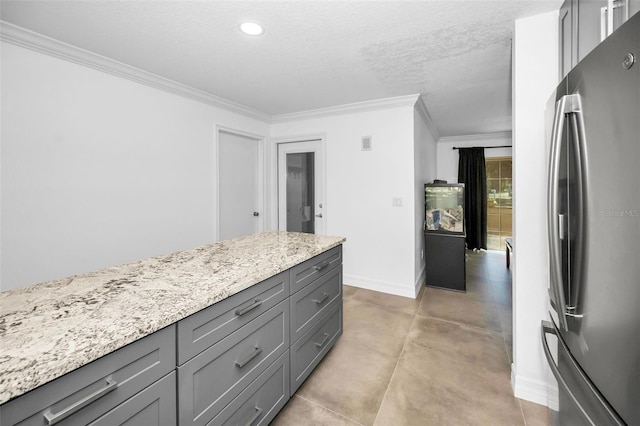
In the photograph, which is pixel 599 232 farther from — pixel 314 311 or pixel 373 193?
pixel 373 193

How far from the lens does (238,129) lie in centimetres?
397

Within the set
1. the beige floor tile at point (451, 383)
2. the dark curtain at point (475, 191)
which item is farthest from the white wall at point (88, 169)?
the dark curtain at point (475, 191)

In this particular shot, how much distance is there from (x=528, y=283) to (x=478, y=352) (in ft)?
2.90

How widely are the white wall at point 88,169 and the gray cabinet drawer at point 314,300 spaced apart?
1.95 m

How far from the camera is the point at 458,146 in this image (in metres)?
6.34

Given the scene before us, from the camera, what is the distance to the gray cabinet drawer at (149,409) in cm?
84

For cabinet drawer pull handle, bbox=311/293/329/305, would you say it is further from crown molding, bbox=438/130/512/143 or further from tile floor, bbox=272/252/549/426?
crown molding, bbox=438/130/512/143

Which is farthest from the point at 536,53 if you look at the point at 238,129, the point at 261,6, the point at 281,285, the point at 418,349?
the point at 238,129

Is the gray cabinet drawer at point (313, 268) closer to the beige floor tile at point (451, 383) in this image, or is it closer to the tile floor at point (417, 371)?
the tile floor at point (417, 371)

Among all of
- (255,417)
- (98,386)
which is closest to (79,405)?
(98,386)

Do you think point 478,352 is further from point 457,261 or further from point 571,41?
point 571,41

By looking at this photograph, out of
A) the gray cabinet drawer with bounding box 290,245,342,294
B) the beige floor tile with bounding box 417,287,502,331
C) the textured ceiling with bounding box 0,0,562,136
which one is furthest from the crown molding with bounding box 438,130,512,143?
the gray cabinet drawer with bounding box 290,245,342,294

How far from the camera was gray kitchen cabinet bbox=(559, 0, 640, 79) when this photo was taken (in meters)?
1.01

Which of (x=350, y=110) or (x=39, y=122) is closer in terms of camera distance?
(x=39, y=122)
